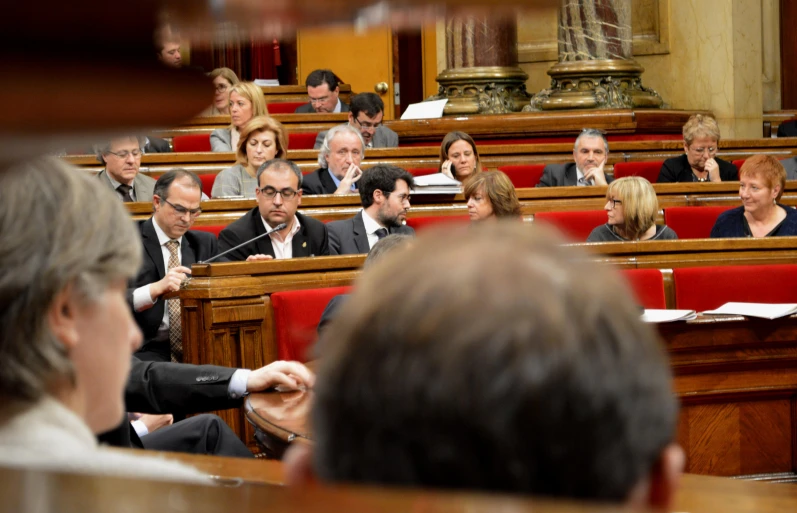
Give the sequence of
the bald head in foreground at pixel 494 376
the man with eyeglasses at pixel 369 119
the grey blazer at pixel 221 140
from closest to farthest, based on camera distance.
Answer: the bald head in foreground at pixel 494 376 < the grey blazer at pixel 221 140 < the man with eyeglasses at pixel 369 119

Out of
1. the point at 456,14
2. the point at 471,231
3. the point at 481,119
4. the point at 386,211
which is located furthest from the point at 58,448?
the point at 481,119

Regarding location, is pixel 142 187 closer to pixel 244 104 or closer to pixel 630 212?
pixel 244 104

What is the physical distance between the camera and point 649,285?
3916 millimetres

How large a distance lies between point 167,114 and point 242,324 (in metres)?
3.34

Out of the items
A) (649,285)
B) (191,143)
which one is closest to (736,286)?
(649,285)

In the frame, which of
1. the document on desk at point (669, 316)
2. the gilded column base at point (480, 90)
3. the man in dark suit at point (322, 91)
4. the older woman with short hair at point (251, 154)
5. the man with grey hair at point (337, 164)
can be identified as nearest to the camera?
the document on desk at point (669, 316)

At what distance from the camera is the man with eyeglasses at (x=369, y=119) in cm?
777

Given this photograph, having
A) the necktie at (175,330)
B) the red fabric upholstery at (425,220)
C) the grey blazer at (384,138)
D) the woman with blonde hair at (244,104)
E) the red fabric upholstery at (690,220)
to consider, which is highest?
the woman with blonde hair at (244,104)

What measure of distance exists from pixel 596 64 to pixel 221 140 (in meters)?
3.08

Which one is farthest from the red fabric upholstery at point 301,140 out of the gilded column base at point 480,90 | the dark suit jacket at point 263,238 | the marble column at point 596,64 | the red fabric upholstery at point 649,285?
the red fabric upholstery at point 649,285

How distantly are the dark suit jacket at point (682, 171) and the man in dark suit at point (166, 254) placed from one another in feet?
11.5

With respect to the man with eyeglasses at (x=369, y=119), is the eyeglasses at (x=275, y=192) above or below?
below

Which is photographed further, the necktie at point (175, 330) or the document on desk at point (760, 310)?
the necktie at point (175, 330)

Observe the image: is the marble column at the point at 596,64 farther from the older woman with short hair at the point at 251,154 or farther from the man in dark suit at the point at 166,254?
the man in dark suit at the point at 166,254
